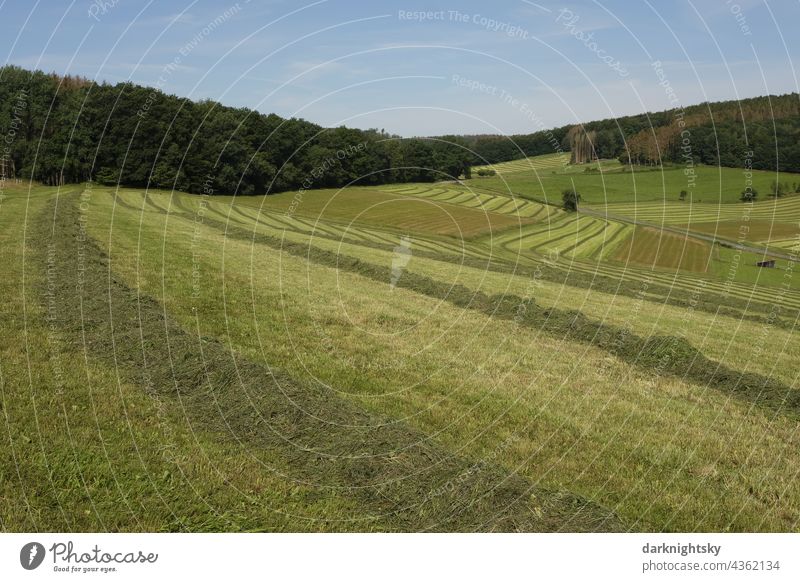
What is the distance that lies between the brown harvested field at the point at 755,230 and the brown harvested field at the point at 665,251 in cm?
465

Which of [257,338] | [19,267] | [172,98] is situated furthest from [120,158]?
[257,338]

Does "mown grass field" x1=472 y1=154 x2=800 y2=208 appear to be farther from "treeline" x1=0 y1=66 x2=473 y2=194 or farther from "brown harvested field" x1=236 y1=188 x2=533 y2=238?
"treeline" x1=0 y1=66 x2=473 y2=194

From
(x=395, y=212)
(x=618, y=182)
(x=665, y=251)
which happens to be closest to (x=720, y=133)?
(x=665, y=251)

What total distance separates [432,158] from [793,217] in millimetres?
54650

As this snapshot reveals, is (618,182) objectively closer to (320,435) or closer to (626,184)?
(626,184)

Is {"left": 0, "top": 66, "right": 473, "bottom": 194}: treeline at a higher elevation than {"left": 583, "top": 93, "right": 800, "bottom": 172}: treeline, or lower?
lower

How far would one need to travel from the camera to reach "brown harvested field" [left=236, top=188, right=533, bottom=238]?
78.1 m

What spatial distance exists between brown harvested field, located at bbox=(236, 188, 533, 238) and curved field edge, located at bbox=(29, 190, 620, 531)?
195 ft

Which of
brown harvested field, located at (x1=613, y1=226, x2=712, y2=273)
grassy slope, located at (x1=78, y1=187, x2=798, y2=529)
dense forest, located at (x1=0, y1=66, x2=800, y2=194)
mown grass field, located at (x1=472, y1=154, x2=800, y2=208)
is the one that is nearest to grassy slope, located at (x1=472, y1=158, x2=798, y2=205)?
mown grass field, located at (x1=472, y1=154, x2=800, y2=208)

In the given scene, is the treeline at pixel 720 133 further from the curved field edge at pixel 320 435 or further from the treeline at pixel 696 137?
the curved field edge at pixel 320 435

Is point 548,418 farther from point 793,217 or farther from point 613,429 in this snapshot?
point 793,217

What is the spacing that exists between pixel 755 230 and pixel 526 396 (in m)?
98.9

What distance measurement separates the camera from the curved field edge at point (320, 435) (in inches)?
350

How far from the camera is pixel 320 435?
35.8 ft
